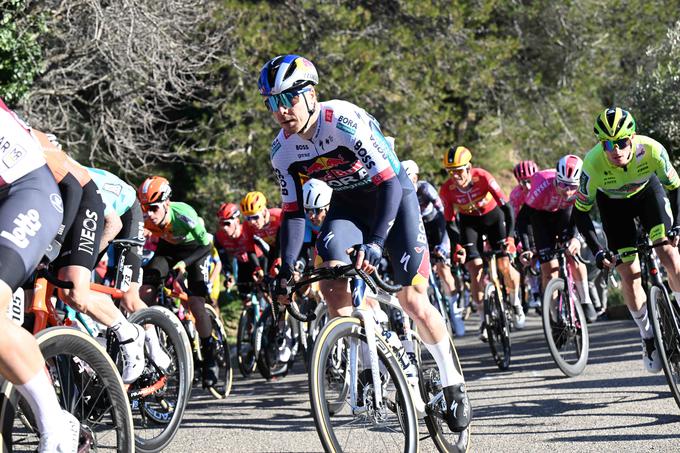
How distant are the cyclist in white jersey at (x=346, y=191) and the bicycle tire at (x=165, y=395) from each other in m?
1.44

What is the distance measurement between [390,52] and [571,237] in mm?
10039

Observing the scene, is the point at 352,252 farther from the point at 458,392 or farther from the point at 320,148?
the point at 458,392

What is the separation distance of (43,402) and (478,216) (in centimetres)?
821

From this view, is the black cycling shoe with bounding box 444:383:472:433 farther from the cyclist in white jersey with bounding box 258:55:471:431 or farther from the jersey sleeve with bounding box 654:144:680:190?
the jersey sleeve with bounding box 654:144:680:190

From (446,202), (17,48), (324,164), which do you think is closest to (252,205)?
(446,202)

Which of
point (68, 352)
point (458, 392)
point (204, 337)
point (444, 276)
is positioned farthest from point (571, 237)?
point (68, 352)

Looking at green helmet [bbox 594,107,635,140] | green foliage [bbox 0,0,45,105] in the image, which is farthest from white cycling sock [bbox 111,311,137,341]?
green foliage [bbox 0,0,45,105]

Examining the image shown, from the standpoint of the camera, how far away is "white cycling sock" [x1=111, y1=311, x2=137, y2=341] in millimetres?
5887

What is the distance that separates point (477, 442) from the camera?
6172mm

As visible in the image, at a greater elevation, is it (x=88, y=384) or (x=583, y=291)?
(x=583, y=291)

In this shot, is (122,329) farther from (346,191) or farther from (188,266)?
(188,266)

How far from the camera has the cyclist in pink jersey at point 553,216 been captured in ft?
32.2

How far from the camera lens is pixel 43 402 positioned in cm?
380

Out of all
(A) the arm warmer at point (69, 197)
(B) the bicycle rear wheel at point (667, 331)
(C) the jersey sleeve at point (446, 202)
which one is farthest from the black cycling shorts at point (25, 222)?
(C) the jersey sleeve at point (446, 202)
